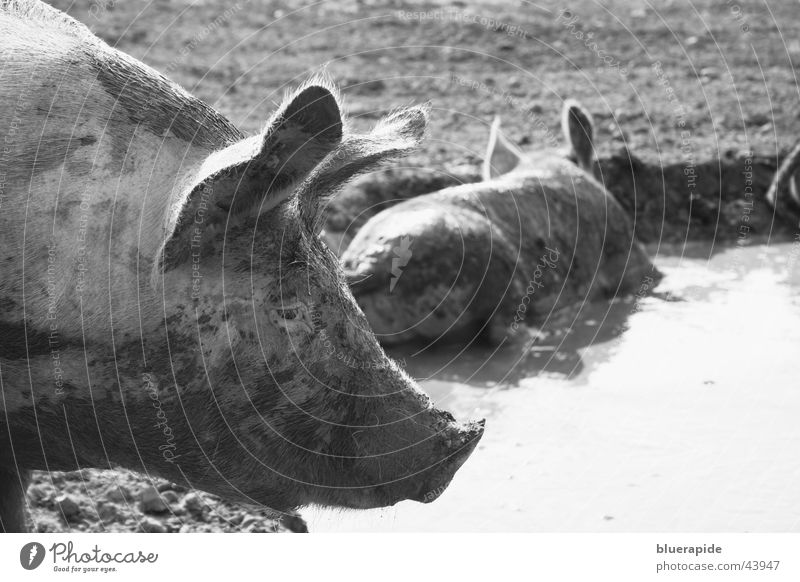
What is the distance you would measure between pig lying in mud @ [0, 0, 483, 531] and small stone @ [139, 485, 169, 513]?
1.12 metres

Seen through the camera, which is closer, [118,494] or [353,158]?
[353,158]

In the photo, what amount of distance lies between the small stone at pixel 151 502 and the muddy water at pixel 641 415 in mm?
532

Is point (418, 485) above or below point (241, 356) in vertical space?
below

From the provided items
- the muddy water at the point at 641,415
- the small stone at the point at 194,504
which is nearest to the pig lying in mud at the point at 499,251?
the muddy water at the point at 641,415

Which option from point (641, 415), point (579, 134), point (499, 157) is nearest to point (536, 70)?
point (579, 134)

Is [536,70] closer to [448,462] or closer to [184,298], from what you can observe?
[448,462]

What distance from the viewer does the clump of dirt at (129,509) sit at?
4086 mm

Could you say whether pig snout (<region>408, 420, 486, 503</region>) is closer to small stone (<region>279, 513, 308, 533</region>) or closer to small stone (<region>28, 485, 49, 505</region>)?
small stone (<region>279, 513, 308, 533</region>)

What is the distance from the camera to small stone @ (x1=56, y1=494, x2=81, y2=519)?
163 inches

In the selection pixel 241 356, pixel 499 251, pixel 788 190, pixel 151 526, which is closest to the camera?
pixel 241 356

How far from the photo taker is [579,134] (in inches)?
280

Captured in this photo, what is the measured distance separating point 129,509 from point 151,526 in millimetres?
147

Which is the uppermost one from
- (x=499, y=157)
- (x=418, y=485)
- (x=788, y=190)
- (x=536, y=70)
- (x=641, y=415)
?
(x=536, y=70)

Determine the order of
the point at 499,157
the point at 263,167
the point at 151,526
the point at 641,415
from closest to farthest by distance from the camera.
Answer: the point at 263,167 < the point at 151,526 < the point at 641,415 < the point at 499,157
